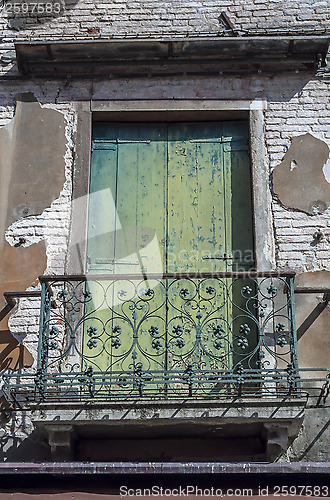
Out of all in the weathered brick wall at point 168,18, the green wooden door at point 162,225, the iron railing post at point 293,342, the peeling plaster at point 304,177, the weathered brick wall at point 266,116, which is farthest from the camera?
the weathered brick wall at point 168,18

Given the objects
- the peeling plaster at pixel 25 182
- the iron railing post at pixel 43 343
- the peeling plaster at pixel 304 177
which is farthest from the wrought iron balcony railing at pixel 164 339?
the peeling plaster at pixel 304 177

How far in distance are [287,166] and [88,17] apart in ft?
8.69

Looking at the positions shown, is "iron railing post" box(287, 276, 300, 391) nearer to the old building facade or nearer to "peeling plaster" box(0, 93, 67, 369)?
the old building facade

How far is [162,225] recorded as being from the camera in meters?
8.28

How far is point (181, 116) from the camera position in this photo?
8.74 m

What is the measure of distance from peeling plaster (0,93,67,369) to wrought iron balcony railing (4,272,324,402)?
29cm

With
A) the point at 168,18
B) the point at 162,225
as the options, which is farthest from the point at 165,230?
the point at 168,18

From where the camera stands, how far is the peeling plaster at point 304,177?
26.8 feet

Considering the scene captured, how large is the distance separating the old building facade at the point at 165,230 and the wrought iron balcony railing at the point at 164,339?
0.07 ft

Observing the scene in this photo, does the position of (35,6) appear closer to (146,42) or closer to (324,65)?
(146,42)

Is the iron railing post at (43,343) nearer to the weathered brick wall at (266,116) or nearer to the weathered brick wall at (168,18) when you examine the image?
the weathered brick wall at (266,116)

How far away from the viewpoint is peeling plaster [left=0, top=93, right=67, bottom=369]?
7.89 metres

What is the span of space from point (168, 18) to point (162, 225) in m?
2.28

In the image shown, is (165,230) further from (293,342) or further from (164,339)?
(293,342)
